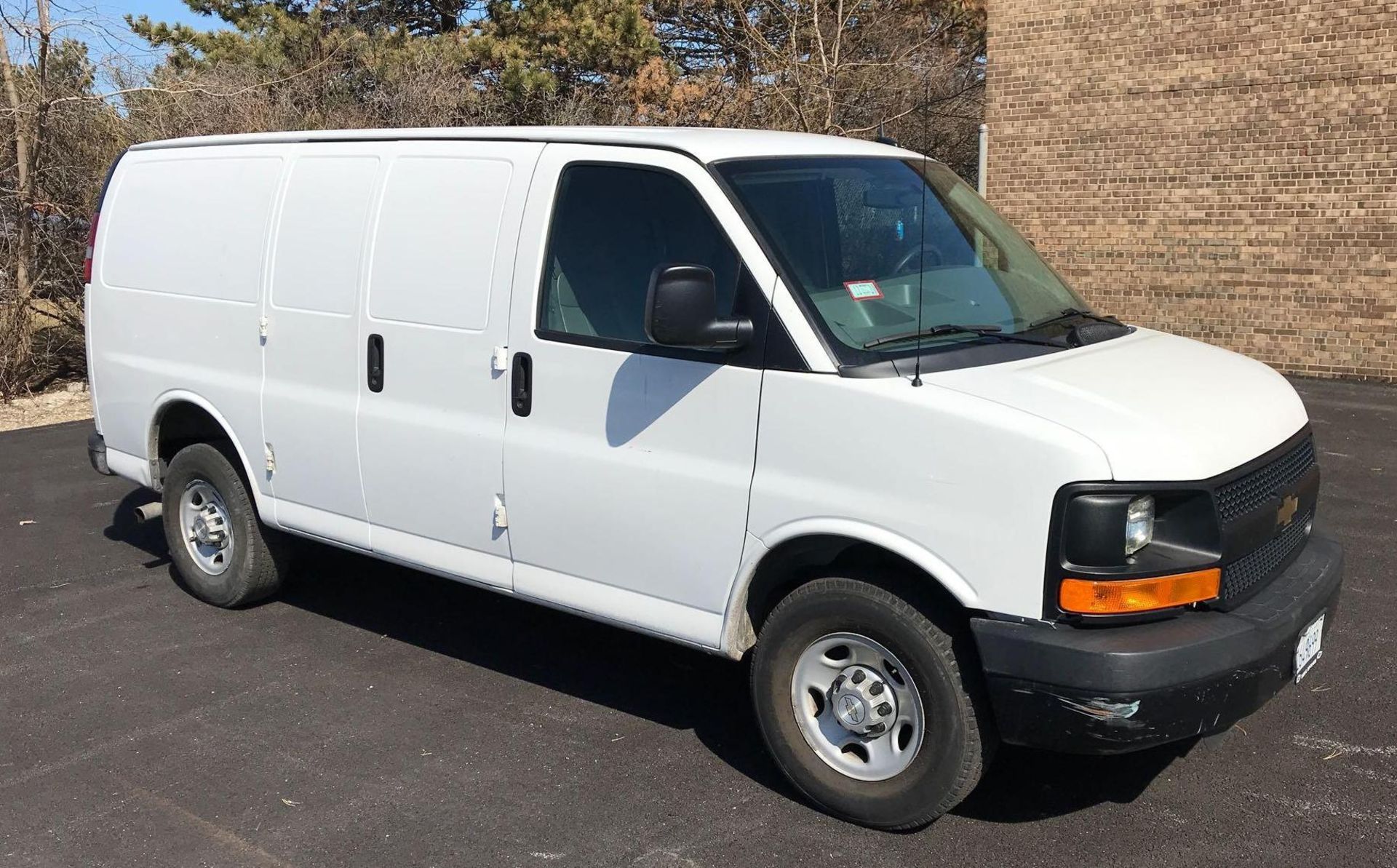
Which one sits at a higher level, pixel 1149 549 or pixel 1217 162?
pixel 1217 162

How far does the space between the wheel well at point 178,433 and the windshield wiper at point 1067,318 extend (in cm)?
373

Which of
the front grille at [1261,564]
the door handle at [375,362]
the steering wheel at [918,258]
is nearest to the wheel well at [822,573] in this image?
the front grille at [1261,564]

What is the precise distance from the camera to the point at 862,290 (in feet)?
14.1

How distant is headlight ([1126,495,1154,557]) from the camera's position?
3582mm

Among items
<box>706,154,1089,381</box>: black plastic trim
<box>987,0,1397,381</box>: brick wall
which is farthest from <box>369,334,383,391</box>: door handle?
<box>987,0,1397,381</box>: brick wall

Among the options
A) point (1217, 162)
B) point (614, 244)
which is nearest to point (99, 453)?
point (614, 244)

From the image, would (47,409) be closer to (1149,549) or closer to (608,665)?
(608,665)

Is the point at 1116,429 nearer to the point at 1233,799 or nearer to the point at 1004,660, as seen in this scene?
the point at 1004,660

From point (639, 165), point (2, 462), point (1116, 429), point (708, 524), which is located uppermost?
point (639, 165)

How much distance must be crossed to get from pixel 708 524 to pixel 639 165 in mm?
1307

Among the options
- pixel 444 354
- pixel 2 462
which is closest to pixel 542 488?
pixel 444 354

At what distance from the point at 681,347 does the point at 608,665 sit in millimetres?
1895

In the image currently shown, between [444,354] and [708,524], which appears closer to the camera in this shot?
[708,524]

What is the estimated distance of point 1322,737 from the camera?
4.67 meters
